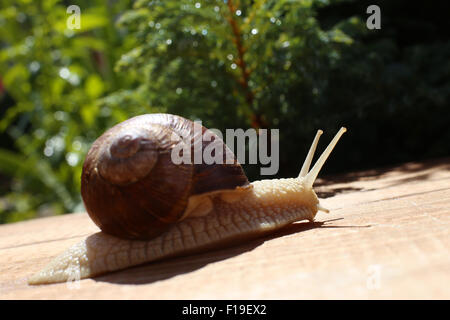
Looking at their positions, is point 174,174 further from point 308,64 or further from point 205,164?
point 308,64

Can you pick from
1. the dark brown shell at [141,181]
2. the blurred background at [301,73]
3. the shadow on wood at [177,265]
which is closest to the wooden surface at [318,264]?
Result: the shadow on wood at [177,265]

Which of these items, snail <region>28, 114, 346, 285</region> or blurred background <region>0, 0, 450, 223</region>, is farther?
blurred background <region>0, 0, 450, 223</region>

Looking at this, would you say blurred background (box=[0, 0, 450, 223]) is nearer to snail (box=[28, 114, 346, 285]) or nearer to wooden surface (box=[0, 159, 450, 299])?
wooden surface (box=[0, 159, 450, 299])

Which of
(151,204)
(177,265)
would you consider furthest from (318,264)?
(151,204)

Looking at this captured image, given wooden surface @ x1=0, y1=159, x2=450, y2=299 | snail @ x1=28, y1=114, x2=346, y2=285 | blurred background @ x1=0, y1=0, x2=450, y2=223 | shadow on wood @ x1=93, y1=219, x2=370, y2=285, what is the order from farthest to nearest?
blurred background @ x1=0, y1=0, x2=450, y2=223 < snail @ x1=28, y1=114, x2=346, y2=285 < shadow on wood @ x1=93, y1=219, x2=370, y2=285 < wooden surface @ x1=0, y1=159, x2=450, y2=299

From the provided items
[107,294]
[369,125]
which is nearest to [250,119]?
[369,125]

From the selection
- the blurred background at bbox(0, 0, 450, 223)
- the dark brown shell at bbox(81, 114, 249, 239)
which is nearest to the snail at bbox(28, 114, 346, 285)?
the dark brown shell at bbox(81, 114, 249, 239)
